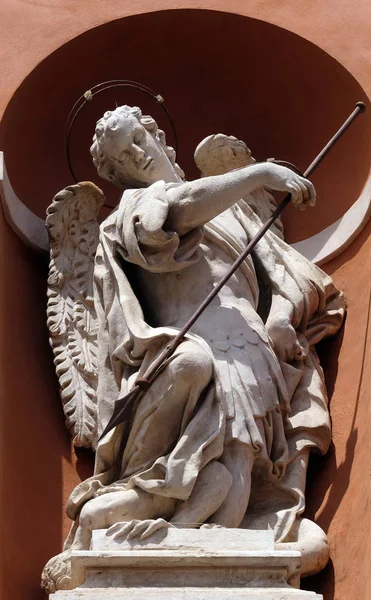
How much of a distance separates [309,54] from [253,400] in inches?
65.3

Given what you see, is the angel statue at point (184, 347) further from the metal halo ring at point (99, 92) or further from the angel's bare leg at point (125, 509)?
the metal halo ring at point (99, 92)

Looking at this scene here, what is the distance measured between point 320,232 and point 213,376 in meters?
1.29

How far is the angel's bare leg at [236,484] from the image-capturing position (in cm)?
704

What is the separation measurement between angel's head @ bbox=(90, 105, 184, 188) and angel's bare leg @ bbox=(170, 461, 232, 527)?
45.8 inches

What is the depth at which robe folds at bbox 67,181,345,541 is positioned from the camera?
708cm

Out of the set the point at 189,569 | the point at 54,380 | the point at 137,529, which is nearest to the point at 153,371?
the point at 137,529

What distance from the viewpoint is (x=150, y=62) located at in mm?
8516

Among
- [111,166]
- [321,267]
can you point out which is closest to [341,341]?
[321,267]

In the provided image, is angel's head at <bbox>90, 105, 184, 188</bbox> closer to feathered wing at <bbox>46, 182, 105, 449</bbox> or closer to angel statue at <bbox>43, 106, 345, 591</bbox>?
angel statue at <bbox>43, 106, 345, 591</bbox>

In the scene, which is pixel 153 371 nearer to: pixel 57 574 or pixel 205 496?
pixel 205 496

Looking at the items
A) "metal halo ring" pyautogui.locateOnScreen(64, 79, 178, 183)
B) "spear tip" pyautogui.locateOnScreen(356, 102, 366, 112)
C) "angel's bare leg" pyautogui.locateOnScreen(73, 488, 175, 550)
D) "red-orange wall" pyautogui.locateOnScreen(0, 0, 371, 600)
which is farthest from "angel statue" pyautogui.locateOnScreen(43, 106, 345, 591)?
"spear tip" pyautogui.locateOnScreen(356, 102, 366, 112)

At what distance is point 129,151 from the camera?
25.4ft

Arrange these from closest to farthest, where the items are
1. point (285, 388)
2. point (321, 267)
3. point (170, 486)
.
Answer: point (170, 486), point (285, 388), point (321, 267)

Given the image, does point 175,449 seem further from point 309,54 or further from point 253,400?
point 309,54
